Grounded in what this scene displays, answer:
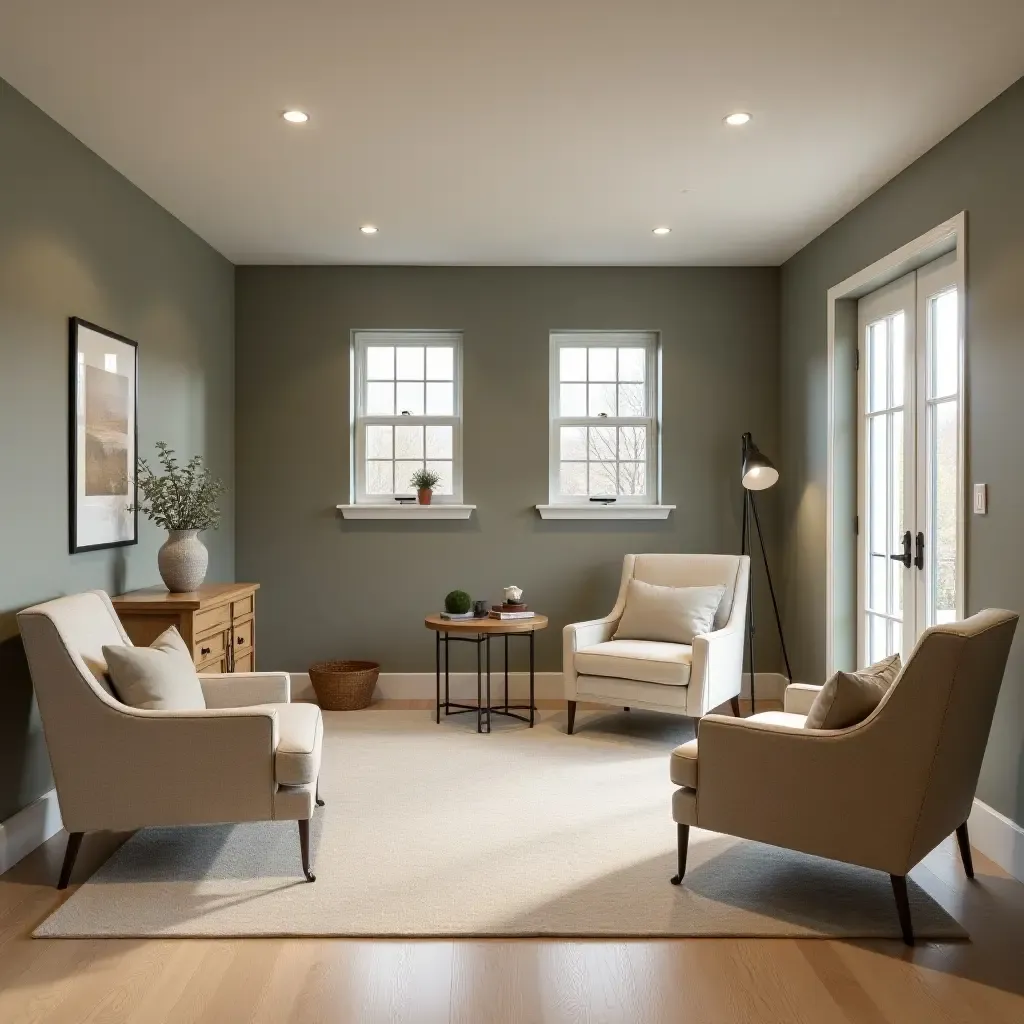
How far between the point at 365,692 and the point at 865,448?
299cm

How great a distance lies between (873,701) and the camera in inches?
105

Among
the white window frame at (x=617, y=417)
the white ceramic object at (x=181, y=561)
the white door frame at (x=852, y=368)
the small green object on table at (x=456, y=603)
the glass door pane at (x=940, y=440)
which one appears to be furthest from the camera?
the white window frame at (x=617, y=417)

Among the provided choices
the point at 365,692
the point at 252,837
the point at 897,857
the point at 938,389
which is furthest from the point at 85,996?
the point at 938,389

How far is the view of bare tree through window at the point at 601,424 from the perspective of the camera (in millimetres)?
5664

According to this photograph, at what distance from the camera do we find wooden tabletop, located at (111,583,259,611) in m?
3.59

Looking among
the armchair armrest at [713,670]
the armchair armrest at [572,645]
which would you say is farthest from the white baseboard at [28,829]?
the armchair armrest at [713,670]

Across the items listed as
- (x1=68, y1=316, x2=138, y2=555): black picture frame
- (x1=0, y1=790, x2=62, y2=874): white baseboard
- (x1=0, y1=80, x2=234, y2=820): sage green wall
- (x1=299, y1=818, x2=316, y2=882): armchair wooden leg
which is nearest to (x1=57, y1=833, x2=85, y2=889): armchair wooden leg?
(x1=0, y1=790, x2=62, y2=874): white baseboard

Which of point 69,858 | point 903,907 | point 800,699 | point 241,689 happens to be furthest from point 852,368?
point 69,858

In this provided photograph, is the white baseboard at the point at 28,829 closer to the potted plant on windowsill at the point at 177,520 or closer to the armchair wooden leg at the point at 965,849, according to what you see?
the potted plant on windowsill at the point at 177,520

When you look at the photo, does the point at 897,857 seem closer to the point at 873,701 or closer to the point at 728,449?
the point at 873,701

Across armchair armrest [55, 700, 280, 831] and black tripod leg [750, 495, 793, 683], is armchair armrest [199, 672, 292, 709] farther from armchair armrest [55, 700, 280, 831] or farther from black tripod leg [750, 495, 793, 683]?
black tripod leg [750, 495, 793, 683]

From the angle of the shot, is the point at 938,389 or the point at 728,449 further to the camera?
the point at 728,449

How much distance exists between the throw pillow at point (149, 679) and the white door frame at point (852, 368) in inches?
108

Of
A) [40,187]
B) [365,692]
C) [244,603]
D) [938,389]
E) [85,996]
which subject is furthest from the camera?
[365,692]
